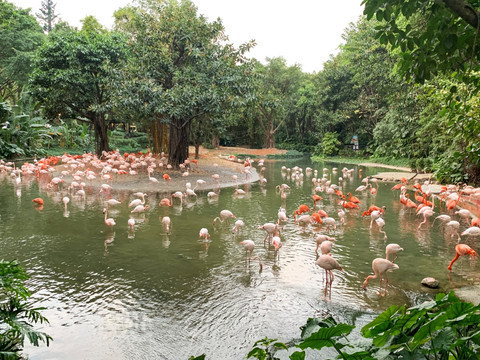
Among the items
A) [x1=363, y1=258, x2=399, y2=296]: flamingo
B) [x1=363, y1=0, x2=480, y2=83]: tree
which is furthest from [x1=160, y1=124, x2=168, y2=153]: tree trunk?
[x1=363, y1=0, x2=480, y2=83]: tree

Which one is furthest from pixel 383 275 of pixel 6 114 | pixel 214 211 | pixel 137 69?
pixel 6 114

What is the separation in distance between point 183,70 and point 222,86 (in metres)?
1.87

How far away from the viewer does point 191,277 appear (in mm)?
6418

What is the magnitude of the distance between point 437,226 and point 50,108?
77.3ft

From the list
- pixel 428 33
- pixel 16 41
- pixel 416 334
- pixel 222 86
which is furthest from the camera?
pixel 16 41

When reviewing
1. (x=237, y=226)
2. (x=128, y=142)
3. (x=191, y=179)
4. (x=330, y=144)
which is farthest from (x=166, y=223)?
(x=128, y=142)

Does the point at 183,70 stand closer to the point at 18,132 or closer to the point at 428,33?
the point at 428,33

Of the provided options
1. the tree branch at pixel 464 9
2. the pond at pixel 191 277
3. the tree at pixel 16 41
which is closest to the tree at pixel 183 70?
the pond at pixel 191 277

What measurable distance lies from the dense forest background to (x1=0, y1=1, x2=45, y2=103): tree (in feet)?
0.33

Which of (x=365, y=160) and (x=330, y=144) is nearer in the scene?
(x=365, y=160)

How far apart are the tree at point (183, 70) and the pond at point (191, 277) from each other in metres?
6.29

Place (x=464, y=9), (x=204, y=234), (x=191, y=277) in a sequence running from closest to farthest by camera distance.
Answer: (x=464, y=9)
(x=191, y=277)
(x=204, y=234)

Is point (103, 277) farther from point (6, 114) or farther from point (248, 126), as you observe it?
point (248, 126)

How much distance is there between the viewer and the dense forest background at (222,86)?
13.6ft
